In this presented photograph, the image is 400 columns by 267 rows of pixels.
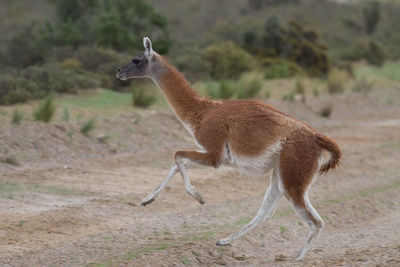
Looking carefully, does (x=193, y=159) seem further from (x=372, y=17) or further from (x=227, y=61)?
(x=372, y=17)

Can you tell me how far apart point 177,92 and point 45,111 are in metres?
6.17

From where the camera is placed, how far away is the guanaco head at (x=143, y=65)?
332 inches

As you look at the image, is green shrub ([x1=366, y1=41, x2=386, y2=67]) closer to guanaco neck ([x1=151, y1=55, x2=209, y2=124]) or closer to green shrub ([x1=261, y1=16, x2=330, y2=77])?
green shrub ([x1=261, y1=16, x2=330, y2=77])

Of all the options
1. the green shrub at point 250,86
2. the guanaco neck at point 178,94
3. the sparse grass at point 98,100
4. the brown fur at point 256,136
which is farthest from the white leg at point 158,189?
the green shrub at point 250,86

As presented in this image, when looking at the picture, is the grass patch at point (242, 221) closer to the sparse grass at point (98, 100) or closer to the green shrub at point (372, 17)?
the sparse grass at point (98, 100)

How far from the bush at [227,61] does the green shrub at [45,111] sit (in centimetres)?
1181

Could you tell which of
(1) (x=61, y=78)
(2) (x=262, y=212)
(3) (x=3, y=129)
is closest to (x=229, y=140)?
(2) (x=262, y=212)

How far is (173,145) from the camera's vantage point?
14.1 m

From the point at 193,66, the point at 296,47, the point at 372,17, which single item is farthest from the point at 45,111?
the point at 372,17

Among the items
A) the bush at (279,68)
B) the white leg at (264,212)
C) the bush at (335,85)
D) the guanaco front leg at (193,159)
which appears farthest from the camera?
the bush at (279,68)

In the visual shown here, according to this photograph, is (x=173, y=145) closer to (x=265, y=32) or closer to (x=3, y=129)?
(x=3, y=129)

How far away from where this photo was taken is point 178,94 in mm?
8039

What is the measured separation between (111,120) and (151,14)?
44.5ft

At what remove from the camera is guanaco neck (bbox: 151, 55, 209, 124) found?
7852 mm
